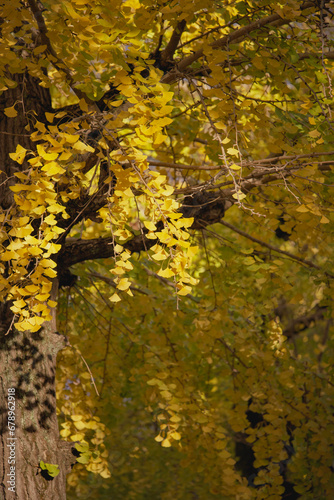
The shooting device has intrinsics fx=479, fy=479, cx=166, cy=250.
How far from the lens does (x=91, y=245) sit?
290cm

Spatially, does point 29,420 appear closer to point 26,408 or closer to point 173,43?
point 26,408

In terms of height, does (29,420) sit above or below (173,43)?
below

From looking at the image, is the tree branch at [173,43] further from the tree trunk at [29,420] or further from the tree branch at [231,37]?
the tree trunk at [29,420]

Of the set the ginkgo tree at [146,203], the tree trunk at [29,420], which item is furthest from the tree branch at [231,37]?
the tree trunk at [29,420]

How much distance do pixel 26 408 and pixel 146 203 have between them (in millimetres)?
1358

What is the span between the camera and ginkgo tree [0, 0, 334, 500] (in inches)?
74.5

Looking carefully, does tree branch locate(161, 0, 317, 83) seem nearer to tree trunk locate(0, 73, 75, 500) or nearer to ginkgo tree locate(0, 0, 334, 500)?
ginkgo tree locate(0, 0, 334, 500)

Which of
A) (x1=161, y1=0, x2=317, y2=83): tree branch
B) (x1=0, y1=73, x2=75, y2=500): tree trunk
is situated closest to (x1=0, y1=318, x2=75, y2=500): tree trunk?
(x1=0, y1=73, x2=75, y2=500): tree trunk

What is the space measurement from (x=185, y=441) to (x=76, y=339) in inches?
46.3

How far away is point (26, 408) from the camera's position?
256cm

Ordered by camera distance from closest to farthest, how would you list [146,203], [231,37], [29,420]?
[231,37], [29,420], [146,203]

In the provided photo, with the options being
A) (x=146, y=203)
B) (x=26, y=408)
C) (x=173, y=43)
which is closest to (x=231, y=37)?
(x=173, y=43)

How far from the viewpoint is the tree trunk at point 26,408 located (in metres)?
2.43

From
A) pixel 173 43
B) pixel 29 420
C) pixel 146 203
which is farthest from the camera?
pixel 146 203
